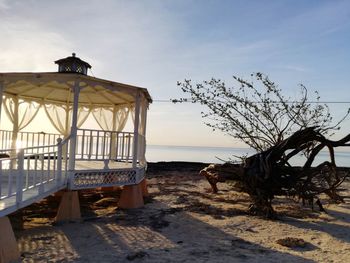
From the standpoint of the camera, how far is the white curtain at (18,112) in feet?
42.3

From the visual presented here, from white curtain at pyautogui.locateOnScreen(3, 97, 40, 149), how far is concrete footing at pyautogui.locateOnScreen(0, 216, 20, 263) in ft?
26.1

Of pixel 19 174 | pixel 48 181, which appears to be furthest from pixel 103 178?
pixel 19 174

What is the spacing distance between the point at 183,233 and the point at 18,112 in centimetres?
852

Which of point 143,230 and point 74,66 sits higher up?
point 74,66

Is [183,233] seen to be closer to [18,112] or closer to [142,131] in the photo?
[142,131]

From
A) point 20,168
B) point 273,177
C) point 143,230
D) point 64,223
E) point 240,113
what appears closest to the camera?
point 20,168

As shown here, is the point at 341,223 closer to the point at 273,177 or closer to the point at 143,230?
the point at 273,177

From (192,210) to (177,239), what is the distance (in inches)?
108

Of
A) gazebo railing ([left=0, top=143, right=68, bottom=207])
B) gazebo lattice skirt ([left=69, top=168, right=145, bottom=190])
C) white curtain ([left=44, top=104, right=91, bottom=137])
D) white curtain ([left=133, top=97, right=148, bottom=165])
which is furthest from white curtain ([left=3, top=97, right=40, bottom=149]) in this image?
gazebo lattice skirt ([left=69, top=168, right=145, bottom=190])

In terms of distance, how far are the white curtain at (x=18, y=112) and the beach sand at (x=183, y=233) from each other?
3.26 m

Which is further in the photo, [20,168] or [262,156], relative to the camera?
[262,156]

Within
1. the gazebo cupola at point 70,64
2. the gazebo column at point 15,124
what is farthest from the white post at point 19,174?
the gazebo column at point 15,124

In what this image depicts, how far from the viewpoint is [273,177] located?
922cm

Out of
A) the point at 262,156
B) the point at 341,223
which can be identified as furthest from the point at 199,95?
the point at 341,223
